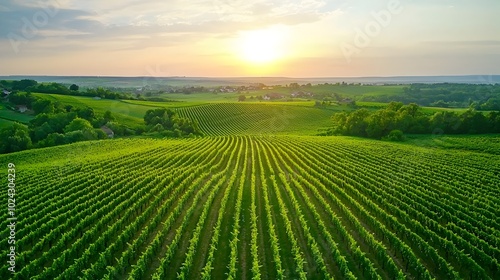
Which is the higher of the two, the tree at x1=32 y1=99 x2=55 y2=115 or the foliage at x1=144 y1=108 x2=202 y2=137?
the tree at x1=32 y1=99 x2=55 y2=115

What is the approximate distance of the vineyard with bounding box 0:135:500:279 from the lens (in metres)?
19.5

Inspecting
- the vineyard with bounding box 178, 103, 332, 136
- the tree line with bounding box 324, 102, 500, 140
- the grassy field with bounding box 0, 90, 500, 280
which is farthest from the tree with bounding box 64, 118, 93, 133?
the tree line with bounding box 324, 102, 500, 140

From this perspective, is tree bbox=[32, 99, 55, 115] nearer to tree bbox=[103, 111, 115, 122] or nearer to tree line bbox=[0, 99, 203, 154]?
tree line bbox=[0, 99, 203, 154]

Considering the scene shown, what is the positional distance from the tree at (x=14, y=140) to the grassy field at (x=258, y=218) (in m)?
26.8

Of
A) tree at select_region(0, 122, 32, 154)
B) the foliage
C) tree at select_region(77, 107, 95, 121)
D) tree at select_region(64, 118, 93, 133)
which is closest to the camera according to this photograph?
tree at select_region(0, 122, 32, 154)

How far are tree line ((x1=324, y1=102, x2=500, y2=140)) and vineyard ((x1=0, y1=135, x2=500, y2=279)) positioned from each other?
119 ft

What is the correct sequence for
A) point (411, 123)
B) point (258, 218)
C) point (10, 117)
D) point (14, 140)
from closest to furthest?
point (258, 218), point (14, 140), point (411, 123), point (10, 117)

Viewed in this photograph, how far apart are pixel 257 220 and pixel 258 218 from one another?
1.52 ft

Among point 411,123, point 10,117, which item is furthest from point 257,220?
point 10,117

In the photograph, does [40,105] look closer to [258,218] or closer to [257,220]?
[258,218]

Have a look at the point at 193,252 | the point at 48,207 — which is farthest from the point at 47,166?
the point at 193,252

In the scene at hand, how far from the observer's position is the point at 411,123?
85.4 m

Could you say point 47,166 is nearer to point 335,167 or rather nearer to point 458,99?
point 335,167

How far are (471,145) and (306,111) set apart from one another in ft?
261
